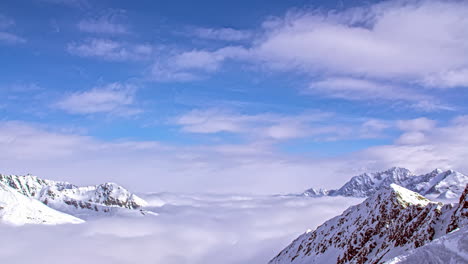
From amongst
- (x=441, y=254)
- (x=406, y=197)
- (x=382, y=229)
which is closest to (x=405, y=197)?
(x=406, y=197)

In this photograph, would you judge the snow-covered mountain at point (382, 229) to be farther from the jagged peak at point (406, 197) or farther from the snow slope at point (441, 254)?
the snow slope at point (441, 254)

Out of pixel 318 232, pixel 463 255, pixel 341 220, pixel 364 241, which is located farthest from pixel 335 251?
pixel 463 255

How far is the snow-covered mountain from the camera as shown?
6800 cm

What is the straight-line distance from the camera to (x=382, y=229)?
9238 centimetres

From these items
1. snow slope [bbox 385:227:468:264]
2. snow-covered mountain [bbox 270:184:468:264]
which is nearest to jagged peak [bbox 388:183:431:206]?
snow-covered mountain [bbox 270:184:468:264]

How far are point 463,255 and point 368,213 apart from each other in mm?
94000

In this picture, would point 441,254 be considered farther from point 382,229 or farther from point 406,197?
point 406,197

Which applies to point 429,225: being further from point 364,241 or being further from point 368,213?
point 368,213

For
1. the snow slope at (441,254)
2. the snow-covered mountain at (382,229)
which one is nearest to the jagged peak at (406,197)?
the snow-covered mountain at (382,229)

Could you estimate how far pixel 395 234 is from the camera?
269 feet

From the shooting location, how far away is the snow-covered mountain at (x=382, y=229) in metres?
68.0

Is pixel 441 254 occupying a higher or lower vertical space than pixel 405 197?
lower

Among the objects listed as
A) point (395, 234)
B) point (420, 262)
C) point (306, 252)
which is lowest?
point (306, 252)

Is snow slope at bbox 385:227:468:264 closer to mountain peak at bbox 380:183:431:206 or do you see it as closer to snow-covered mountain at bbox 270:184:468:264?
snow-covered mountain at bbox 270:184:468:264
